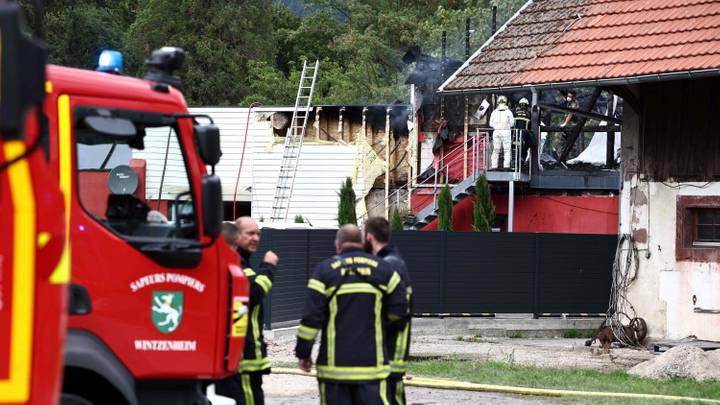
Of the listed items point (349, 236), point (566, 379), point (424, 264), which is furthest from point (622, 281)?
point (349, 236)

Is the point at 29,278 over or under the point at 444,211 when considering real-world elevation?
under

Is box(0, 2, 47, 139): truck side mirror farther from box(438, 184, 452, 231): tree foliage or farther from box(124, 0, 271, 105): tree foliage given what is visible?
box(124, 0, 271, 105): tree foliage

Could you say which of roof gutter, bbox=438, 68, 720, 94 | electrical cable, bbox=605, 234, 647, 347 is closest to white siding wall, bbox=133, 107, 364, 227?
electrical cable, bbox=605, 234, 647, 347

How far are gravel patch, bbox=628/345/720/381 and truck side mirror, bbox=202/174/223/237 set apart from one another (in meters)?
11.1

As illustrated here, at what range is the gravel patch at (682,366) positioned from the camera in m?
18.3

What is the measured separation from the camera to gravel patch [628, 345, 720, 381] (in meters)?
18.3

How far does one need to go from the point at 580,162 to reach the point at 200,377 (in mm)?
24182

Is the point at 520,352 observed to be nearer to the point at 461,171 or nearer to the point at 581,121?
the point at 581,121

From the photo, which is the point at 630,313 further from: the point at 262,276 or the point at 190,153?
the point at 190,153

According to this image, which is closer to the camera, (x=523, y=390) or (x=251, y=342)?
(x=251, y=342)

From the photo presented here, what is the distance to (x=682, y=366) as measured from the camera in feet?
60.2

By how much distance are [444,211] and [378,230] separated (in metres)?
21.2

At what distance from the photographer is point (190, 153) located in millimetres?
8789

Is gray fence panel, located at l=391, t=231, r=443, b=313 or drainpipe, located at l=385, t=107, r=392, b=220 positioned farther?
drainpipe, located at l=385, t=107, r=392, b=220
